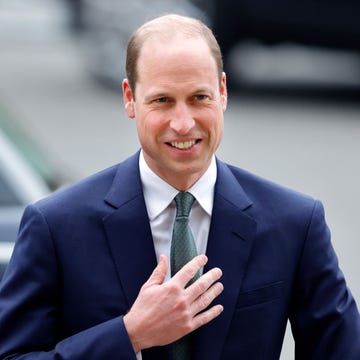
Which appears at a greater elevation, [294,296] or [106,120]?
[294,296]

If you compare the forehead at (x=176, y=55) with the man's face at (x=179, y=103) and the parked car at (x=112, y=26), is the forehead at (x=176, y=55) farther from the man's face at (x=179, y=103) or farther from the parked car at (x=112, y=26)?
the parked car at (x=112, y=26)

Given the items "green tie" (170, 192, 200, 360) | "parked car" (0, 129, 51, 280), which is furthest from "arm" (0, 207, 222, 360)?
"parked car" (0, 129, 51, 280)

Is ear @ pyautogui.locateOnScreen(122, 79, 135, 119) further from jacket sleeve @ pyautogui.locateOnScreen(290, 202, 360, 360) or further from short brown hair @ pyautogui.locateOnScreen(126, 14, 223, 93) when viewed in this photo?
jacket sleeve @ pyautogui.locateOnScreen(290, 202, 360, 360)

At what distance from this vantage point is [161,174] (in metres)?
3.02

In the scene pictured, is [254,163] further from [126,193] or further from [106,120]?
[126,193]

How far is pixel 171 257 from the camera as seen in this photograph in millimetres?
2939

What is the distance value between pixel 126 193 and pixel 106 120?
1025 centimetres

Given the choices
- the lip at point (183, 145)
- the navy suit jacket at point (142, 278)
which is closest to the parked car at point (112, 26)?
the navy suit jacket at point (142, 278)

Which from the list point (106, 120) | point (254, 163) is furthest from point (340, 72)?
point (254, 163)

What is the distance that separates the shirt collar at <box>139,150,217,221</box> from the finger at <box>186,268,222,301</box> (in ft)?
0.90

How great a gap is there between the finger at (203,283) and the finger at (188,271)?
2 centimetres

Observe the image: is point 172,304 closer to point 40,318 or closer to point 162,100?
point 40,318

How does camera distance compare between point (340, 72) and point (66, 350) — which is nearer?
point (66, 350)

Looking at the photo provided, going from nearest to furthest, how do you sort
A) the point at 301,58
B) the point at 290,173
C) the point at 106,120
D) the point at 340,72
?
1. the point at 290,173
2. the point at 106,120
3. the point at 340,72
4. the point at 301,58
